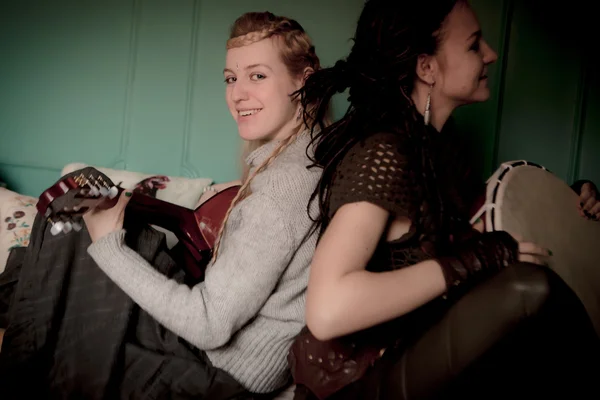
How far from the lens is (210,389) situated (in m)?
1.08

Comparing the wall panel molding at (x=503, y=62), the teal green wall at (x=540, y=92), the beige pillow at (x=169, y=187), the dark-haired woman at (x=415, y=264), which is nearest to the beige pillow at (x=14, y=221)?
the beige pillow at (x=169, y=187)

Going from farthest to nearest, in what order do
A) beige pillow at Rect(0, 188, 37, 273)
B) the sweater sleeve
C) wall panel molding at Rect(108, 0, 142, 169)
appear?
wall panel molding at Rect(108, 0, 142, 169)
beige pillow at Rect(0, 188, 37, 273)
the sweater sleeve

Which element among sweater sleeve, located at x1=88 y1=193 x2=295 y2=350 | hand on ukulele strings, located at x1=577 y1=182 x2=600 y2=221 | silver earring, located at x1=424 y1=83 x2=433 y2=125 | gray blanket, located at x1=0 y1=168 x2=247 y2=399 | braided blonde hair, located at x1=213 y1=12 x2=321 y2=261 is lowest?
gray blanket, located at x1=0 y1=168 x2=247 y2=399

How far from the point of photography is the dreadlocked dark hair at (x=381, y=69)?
1040 mm

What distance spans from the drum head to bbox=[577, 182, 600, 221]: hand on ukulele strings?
16 mm

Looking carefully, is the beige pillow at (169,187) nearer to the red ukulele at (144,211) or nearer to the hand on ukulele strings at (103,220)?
the red ukulele at (144,211)

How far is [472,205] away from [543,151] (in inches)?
47.7

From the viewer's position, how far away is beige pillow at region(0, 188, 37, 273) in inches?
73.2

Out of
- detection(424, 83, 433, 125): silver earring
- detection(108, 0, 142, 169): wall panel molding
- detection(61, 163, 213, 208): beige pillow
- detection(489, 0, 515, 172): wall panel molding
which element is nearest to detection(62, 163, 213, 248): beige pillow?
detection(61, 163, 213, 208): beige pillow

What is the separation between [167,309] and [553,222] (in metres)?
1.10

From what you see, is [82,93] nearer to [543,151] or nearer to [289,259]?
[289,259]

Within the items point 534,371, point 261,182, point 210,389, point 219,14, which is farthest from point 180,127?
point 534,371

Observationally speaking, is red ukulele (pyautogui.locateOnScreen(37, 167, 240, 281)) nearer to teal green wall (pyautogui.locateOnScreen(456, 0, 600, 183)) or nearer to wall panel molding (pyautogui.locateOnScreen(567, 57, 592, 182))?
teal green wall (pyautogui.locateOnScreen(456, 0, 600, 183))

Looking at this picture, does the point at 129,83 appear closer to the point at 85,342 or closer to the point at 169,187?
the point at 169,187
